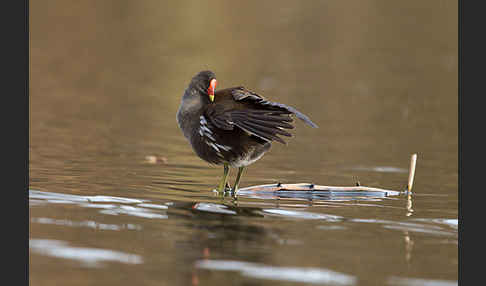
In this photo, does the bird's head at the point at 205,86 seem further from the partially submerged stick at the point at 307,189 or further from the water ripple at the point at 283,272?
the water ripple at the point at 283,272

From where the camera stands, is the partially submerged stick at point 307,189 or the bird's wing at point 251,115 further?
the partially submerged stick at point 307,189

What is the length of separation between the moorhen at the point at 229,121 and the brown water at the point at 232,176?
494 millimetres

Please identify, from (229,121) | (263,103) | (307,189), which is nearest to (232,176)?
(307,189)

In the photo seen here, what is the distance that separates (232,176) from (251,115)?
7.59ft

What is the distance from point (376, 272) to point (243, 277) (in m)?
0.98

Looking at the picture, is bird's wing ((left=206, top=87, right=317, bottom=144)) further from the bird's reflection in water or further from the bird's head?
the bird's reflection in water

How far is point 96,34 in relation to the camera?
26.7m

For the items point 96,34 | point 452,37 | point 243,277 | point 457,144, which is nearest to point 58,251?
point 243,277

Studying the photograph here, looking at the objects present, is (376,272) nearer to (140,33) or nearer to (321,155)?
(321,155)

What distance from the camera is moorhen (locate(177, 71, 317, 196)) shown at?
7.74 m

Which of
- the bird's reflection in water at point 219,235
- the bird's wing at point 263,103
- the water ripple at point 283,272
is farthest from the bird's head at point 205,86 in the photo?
the water ripple at point 283,272

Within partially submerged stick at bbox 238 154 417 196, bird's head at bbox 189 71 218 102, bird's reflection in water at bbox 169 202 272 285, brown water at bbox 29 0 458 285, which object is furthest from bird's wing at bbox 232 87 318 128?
bird's reflection in water at bbox 169 202 272 285

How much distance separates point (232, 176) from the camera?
9977mm

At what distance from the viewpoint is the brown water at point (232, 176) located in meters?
5.72
